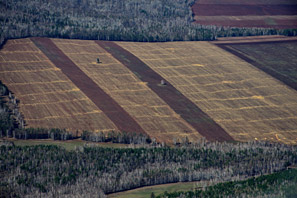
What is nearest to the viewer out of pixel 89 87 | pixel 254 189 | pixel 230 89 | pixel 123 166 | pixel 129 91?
pixel 254 189

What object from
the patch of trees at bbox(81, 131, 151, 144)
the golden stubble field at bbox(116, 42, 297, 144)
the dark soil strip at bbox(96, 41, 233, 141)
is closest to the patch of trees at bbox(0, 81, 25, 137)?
the patch of trees at bbox(81, 131, 151, 144)

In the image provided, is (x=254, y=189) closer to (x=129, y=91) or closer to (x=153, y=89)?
(x=129, y=91)

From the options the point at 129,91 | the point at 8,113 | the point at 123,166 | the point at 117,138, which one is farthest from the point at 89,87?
the point at 123,166

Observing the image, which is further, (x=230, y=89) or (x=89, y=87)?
(x=230, y=89)

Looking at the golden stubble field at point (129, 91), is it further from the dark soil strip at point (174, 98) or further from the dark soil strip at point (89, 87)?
the dark soil strip at point (174, 98)

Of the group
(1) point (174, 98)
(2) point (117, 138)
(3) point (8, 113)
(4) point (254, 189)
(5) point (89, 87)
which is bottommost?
(4) point (254, 189)

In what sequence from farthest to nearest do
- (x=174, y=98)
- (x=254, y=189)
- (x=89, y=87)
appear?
(x=89, y=87)
(x=174, y=98)
(x=254, y=189)

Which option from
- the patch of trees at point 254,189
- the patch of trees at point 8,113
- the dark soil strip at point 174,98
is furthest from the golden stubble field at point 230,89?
the patch of trees at point 8,113
